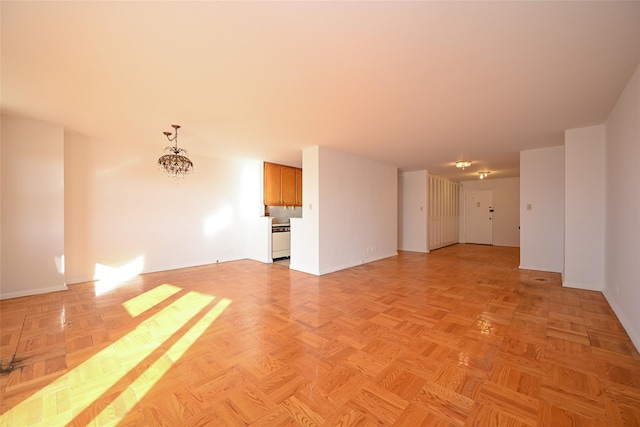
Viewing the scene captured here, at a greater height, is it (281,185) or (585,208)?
(281,185)

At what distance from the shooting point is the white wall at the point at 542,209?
484 cm

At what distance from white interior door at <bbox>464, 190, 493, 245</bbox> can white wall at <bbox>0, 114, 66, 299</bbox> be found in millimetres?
11211

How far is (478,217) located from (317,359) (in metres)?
9.53

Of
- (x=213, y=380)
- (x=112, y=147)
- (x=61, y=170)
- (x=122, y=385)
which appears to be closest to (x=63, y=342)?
(x=122, y=385)

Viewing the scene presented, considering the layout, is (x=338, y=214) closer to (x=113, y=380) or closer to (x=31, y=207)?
(x=113, y=380)

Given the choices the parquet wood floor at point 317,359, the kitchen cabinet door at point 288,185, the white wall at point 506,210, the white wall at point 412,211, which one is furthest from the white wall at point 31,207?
the white wall at point 506,210

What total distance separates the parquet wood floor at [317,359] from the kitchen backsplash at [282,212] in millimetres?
3152

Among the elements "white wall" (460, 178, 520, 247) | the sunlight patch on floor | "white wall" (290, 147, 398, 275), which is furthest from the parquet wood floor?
"white wall" (460, 178, 520, 247)

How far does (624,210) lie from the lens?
8.93 ft

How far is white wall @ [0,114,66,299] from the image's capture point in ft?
11.2

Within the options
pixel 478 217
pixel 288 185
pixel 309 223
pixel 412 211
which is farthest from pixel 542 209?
pixel 288 185

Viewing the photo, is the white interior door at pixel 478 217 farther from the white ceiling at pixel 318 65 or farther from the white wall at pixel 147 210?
the white wall at pixel 147 210

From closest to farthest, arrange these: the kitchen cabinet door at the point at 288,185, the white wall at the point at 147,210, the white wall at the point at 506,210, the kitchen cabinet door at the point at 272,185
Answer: the white wall at the point at 147,210, the kitchen cabinet door at the point at 272,185, the kitchen cabinet door at the point at 288,185, the white wall at the point at 506,210

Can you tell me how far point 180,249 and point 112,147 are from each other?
7.44 ft
